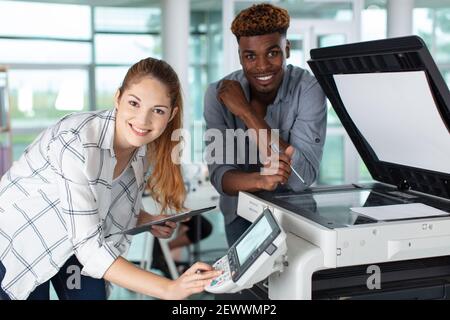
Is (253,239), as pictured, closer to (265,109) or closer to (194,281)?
(194,281)

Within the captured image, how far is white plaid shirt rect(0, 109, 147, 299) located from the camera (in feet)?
4.25

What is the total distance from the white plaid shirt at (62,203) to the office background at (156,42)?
11.7ft

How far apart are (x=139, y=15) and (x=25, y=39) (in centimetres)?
139

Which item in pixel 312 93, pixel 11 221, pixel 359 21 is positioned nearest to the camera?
pixel 11 221

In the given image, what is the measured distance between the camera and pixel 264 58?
5.65 feet

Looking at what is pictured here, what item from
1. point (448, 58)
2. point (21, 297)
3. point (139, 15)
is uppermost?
point (139, 15)

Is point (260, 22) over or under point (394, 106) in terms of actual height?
over

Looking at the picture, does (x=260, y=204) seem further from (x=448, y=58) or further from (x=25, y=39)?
(x=448, y=58)

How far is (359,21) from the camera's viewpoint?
19.0 feet

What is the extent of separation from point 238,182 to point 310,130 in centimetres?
29

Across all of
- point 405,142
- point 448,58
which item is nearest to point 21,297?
point 405,142

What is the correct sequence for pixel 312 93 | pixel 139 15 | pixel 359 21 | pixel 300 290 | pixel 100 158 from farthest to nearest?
pixel 139 15, pixel 359 21, pixel 312 93, pixel 100 158, pixel 300 290

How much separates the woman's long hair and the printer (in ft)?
0.75

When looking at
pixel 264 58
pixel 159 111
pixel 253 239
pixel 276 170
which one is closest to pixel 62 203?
pixel 159 111
